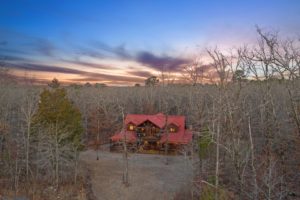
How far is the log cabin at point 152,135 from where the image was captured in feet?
143

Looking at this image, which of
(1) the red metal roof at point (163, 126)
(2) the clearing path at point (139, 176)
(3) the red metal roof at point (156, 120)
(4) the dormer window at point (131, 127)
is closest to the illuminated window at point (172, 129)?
(1) the red metal roof at point (163, 126)

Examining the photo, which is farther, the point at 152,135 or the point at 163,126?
the point at 152,135

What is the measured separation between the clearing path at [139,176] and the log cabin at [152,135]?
6.54 feet

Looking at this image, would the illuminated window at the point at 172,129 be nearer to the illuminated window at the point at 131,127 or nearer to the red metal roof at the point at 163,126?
the red metal roof at the point at 163,126

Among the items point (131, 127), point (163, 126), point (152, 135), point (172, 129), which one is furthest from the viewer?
point (131, 127)

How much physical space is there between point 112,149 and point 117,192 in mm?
15610

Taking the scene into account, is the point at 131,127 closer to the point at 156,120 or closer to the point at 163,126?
the point at 156,120

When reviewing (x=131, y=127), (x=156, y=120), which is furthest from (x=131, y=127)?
(x=156, y=120)

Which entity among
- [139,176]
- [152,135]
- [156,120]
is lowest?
[139,176]

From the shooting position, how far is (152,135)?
44812 millimetres

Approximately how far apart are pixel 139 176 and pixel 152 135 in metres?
11.3

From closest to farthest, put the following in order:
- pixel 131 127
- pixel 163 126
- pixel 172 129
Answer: pixel 163 126, pixel 172 129, pixel 131 127

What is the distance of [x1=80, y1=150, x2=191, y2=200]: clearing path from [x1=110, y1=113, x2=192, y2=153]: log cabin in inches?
78.5

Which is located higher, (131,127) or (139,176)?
(131,127)
